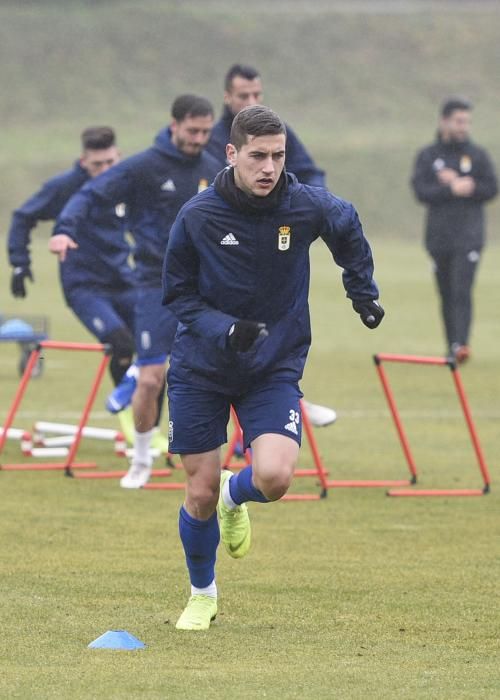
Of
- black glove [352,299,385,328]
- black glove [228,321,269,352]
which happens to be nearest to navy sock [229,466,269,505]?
black glove [228,321,269,352]

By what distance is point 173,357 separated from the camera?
742 cm

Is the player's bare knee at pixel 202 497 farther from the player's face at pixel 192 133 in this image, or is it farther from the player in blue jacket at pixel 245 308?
the player's face at pixel 192 133

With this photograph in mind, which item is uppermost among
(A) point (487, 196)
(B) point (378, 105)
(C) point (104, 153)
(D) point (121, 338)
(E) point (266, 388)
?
(E) point (266, 388)

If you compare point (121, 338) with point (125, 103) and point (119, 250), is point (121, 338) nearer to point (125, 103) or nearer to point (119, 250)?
point (119, 250)

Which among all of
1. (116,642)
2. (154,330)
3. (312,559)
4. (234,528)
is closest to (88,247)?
(154,330)

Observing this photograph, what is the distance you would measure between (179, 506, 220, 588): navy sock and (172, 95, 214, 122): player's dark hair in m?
4.10

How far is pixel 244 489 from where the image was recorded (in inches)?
288

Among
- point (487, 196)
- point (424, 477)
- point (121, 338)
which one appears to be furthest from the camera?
point (487, 196)

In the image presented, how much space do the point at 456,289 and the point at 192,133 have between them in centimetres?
879

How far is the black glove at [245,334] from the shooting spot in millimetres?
6801

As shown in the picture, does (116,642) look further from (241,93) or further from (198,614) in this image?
(241,93)

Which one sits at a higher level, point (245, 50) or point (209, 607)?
point (209, 607)

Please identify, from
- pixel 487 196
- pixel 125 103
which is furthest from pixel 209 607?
pixel 125 103

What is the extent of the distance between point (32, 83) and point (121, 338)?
192 ft
